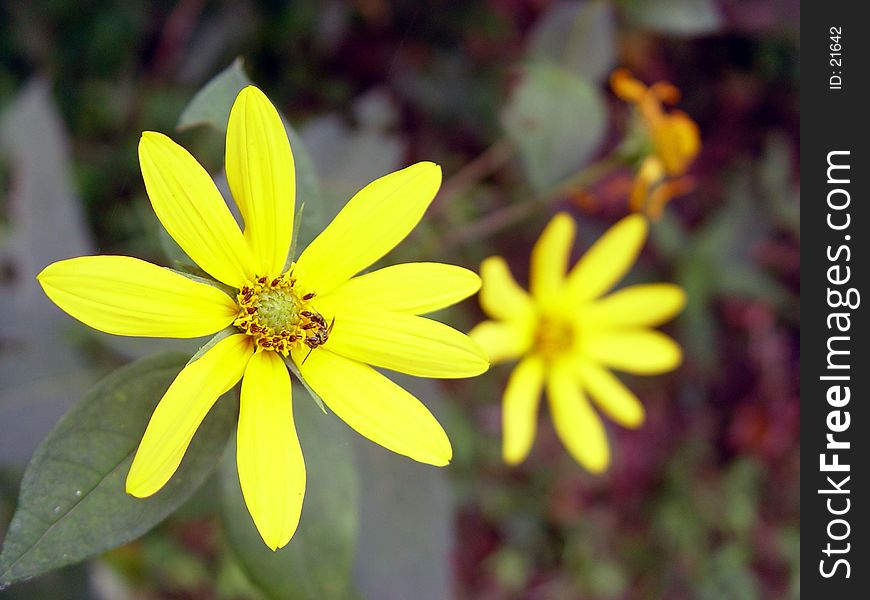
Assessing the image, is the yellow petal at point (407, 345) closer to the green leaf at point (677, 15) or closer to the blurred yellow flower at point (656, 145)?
the blurred yellow flower at point (656, 145)

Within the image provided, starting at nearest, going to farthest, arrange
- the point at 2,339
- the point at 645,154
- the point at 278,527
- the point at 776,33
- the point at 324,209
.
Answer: the point at 278,527 → the point at 324,209 → the point at 2,339 → the point at 645,154 → the point at 776,33

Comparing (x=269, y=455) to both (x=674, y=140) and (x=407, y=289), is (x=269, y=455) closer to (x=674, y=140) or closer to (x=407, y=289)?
(x=407, y=289)

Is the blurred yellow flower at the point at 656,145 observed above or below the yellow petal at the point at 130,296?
above

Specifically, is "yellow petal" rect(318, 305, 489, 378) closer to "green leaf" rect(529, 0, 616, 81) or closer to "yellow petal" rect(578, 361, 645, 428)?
"yellow petal" rect(578, 361, 645, 428)

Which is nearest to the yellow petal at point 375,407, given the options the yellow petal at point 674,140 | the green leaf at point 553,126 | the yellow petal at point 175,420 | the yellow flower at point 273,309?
the yellow flower at point 273,309

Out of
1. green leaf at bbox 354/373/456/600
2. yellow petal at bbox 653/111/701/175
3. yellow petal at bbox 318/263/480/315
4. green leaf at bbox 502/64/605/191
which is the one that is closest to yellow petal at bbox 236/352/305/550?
yellow petal at bbox 318/263/480/315

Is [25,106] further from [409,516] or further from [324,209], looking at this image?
[409,516]

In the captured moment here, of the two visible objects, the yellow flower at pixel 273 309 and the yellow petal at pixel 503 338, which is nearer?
the yellow flower at pixel 273 309

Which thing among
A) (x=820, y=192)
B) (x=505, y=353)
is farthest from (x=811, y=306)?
(x=505, y=353)
